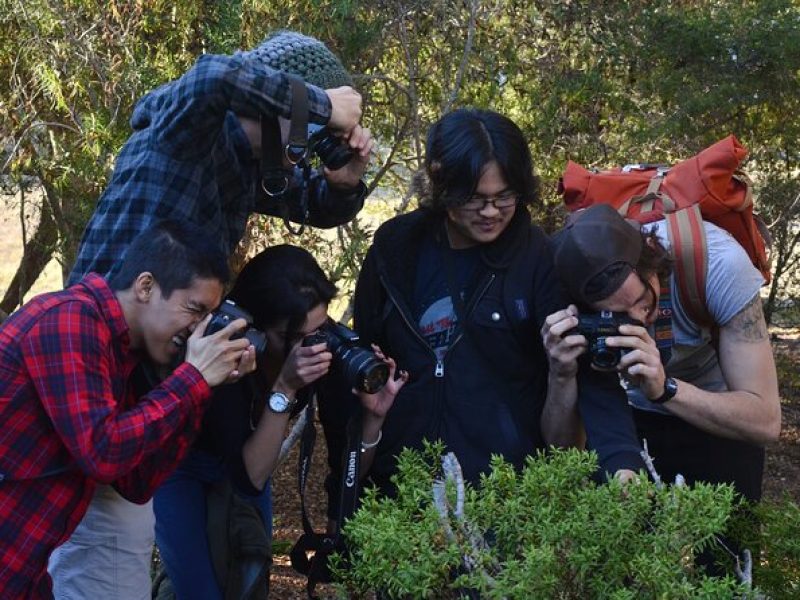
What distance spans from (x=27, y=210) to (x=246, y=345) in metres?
6.32

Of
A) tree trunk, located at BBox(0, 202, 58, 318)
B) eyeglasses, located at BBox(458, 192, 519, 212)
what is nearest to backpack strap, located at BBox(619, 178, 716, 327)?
eyeglasses, located at BBox(458, 192, 519, 212)

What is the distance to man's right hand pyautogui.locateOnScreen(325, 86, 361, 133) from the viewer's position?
2.88 meters

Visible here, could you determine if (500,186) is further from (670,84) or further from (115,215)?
(670,84)

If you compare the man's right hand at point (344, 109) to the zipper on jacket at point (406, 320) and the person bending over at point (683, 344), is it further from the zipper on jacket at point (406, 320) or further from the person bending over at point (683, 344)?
the person bending over at point (683, 344)

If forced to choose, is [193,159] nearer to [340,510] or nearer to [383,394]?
[383,394]

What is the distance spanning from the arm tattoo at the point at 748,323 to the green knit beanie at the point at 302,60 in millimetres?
1196

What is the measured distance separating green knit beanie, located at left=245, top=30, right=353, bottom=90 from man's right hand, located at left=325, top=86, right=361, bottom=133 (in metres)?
0.14

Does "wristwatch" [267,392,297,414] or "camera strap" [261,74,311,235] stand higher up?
"camera strap" [261,74,311,235]

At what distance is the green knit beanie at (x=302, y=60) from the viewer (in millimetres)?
3080

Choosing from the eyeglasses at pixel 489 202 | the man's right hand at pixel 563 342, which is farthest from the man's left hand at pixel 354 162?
the man's right hand at pixel 563 342

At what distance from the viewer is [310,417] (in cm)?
311

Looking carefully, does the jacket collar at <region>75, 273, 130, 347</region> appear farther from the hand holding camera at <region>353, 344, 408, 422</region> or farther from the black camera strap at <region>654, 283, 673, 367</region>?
the black camera strap at <region>654, 283, 673, 367</region>

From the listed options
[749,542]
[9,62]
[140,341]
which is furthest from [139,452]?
[9,62]

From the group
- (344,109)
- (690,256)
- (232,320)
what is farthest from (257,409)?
(690,256)
